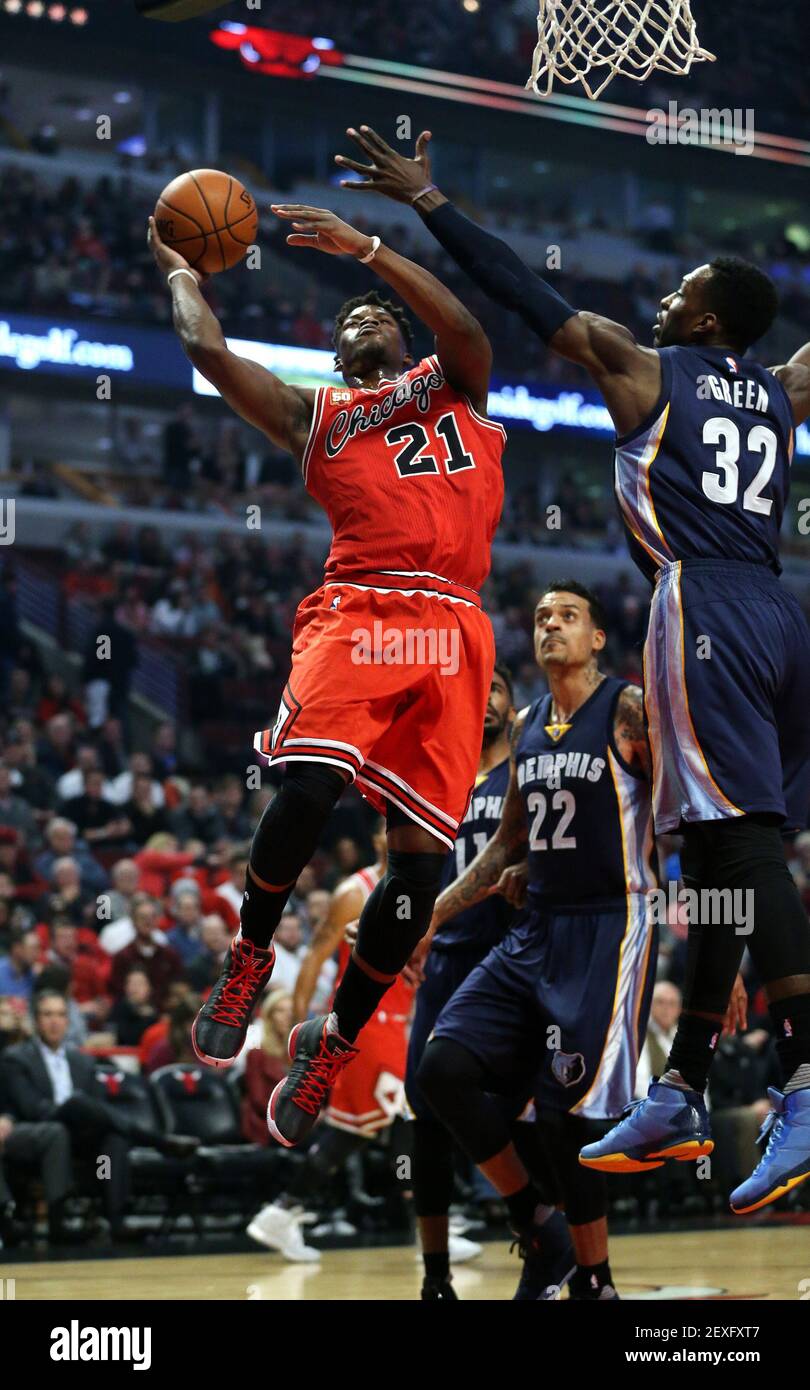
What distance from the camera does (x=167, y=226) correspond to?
541 centimetres

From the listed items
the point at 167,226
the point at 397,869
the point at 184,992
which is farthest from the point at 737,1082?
the point at 167,226

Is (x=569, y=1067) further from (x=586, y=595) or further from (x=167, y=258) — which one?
(x=167, y=258)

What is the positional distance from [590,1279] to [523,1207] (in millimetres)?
463

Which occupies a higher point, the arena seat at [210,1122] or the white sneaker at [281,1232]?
the arena seat at [210,1122]

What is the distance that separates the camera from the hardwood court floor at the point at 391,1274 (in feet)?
24.0

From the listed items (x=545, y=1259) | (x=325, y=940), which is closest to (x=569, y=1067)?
(x=545, y=1259)

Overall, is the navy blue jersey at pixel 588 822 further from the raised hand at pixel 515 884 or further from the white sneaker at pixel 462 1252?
the white sneaker at pixel 462 1252

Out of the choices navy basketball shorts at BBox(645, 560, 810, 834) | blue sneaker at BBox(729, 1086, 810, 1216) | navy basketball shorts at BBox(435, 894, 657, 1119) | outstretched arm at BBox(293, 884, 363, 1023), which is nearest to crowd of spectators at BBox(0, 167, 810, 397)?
outstretched arm at BBox(293, 884, 363, 1023)

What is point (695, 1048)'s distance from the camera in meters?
4.61

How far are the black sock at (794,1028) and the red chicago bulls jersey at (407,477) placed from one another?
1.65 m

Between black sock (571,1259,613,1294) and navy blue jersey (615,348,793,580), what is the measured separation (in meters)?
2.83

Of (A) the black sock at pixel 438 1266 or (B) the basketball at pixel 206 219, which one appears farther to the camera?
(A) the black sock at pixel 438 1266

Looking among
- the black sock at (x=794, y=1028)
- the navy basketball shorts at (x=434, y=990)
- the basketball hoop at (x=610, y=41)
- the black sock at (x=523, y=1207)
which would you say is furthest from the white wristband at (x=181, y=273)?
the black sock at (x=523, y=1207)

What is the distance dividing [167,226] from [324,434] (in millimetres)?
865
